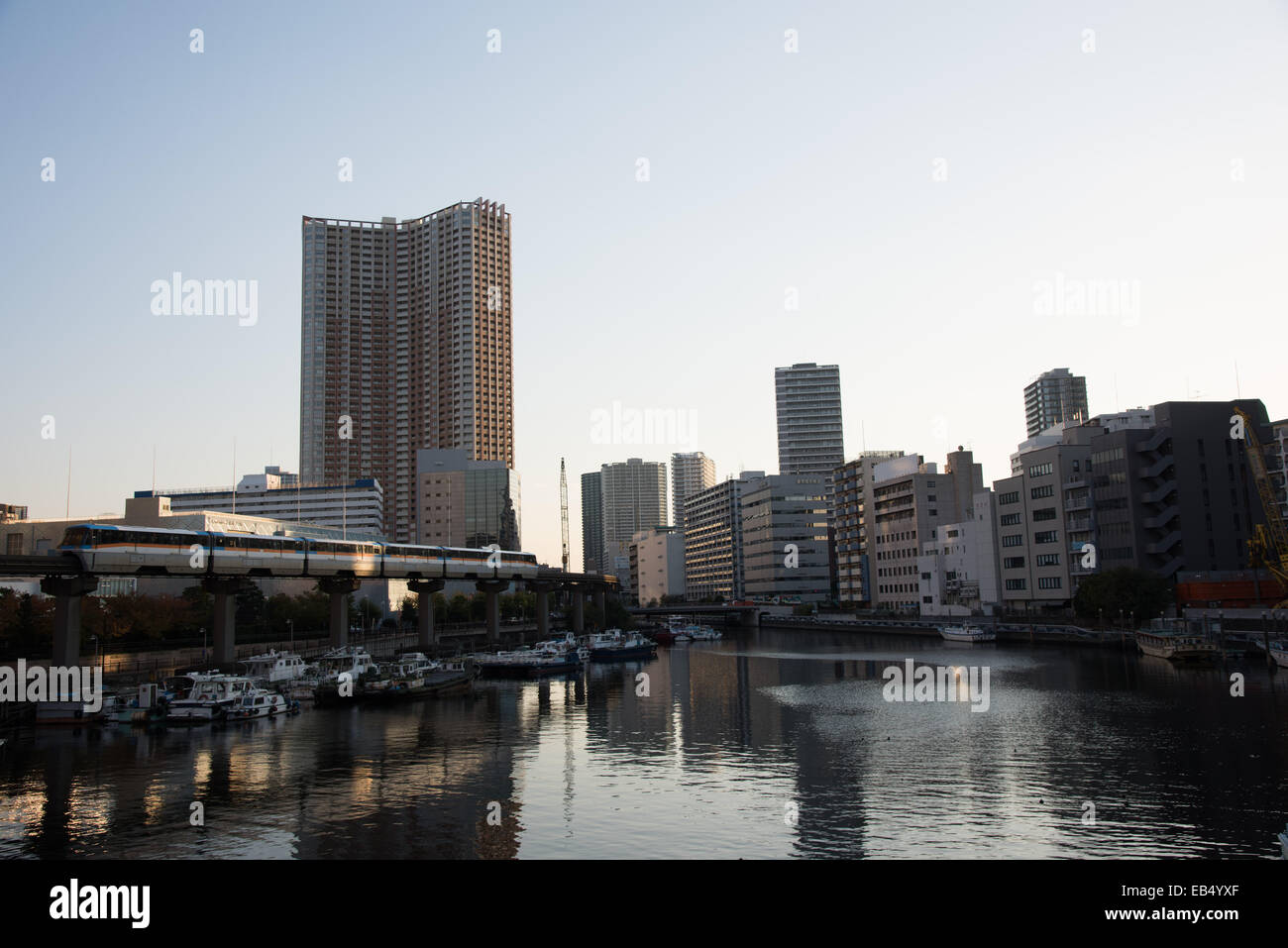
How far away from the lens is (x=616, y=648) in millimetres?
111438

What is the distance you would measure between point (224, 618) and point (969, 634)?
265ft

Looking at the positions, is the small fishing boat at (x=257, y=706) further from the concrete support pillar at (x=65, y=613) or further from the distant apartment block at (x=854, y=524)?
the distant apartment block at (x=854, y=524)

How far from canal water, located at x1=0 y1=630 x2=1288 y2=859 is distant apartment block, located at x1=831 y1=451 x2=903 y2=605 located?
316 feet

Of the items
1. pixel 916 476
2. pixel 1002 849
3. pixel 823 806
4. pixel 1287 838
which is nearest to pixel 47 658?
pixel 823 806

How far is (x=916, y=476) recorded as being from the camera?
5610 inches

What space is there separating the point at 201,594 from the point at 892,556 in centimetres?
10623

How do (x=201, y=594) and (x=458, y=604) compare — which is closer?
(x=201, y=594)

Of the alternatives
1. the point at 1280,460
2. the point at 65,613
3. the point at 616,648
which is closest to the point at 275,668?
the point at 65,613

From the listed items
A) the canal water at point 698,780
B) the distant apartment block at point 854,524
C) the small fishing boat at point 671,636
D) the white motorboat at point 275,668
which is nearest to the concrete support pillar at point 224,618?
the white motorboat at point 275,668

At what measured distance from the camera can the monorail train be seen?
57.2 m

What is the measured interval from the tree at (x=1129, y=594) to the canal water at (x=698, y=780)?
25654 millimetres

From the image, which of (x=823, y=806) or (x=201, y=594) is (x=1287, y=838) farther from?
(x=201, y=594)

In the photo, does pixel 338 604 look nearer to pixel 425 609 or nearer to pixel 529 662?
pixel 425 609

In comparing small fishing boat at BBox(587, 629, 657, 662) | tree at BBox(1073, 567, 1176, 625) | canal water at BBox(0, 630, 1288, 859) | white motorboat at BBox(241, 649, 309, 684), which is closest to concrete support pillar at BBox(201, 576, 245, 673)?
white motorboat at BBox(241, 649, 309, 684)
